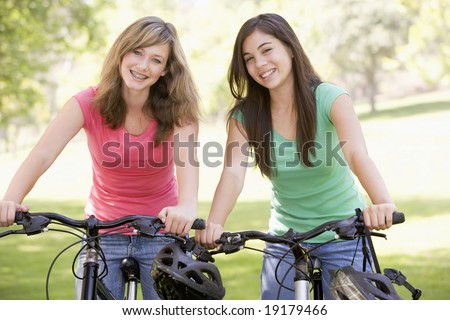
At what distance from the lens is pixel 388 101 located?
4100 cm

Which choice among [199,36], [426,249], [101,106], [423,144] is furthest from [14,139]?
[101,106]

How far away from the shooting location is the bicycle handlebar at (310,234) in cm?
259

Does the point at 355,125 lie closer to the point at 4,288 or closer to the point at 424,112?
the point at 4,288

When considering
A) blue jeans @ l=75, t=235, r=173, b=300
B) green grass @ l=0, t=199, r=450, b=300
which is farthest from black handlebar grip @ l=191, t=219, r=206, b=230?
green grass @ l=0, t=199, r=450, b=300

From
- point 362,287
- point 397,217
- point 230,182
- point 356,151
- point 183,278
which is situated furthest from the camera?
point 230,182

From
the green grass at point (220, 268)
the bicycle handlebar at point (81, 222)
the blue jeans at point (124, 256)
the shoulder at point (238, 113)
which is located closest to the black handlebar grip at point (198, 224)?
the bicycle handlebar at point (81, 222)

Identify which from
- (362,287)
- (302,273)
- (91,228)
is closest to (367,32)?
(302,273)

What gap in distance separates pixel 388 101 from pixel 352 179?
38571 mm

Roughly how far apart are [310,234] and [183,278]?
0.50m

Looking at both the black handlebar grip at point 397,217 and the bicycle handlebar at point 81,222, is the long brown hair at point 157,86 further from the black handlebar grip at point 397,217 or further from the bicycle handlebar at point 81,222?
the black handlebar grip at point 397,217

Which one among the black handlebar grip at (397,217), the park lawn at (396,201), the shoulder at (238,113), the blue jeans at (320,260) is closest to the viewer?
the black handlebar grip at (397,217)

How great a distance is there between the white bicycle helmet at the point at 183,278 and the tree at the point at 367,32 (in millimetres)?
33242

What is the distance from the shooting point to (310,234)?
2.65m

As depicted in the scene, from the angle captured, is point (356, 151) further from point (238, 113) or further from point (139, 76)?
point (139, 76)
